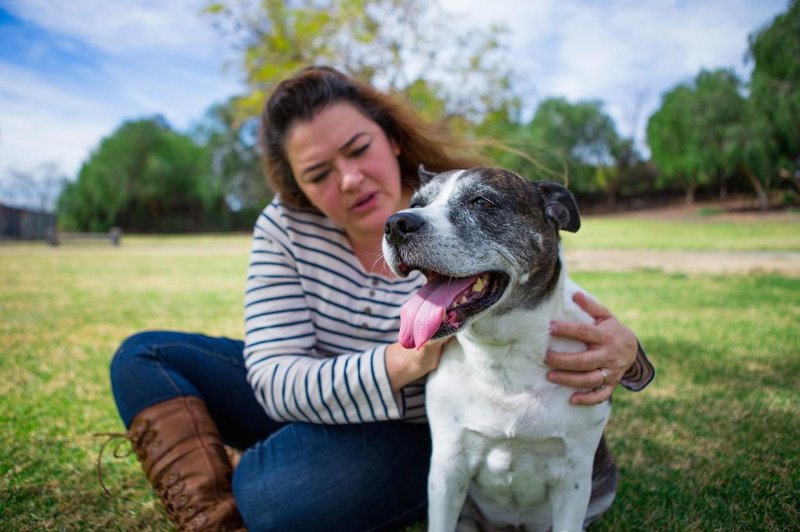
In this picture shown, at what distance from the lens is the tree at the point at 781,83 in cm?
2177

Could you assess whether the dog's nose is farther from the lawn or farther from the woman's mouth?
the lawn

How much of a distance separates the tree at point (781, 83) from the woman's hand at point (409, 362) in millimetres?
23858

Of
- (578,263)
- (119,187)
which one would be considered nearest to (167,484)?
(578,263)

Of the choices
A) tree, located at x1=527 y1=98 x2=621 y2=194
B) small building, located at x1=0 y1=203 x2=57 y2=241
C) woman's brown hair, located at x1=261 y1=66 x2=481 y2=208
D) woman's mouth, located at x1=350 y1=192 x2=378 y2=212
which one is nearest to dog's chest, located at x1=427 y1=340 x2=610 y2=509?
woman's mouth, located at x1=350 y1=192 x2=378 y2=212

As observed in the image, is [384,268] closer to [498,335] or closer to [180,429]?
[498,335]

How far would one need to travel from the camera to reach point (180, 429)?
90.9 inches

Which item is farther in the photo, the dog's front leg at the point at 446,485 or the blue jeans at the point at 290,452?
the blue jeans at the point at 290,452

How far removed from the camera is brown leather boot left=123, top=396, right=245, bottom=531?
219cm

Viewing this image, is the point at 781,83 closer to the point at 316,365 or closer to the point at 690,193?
the point at 690,193

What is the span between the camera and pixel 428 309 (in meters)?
1.77

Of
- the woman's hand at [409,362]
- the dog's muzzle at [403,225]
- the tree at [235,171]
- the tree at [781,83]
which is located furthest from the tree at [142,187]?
the dog's muzzle at [403,225]

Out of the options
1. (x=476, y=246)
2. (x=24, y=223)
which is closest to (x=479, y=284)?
(x=476, y=246)

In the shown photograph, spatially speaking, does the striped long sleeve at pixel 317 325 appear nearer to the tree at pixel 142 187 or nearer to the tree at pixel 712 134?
the tree at pixel 712 134

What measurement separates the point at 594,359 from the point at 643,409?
1947 millimetres
